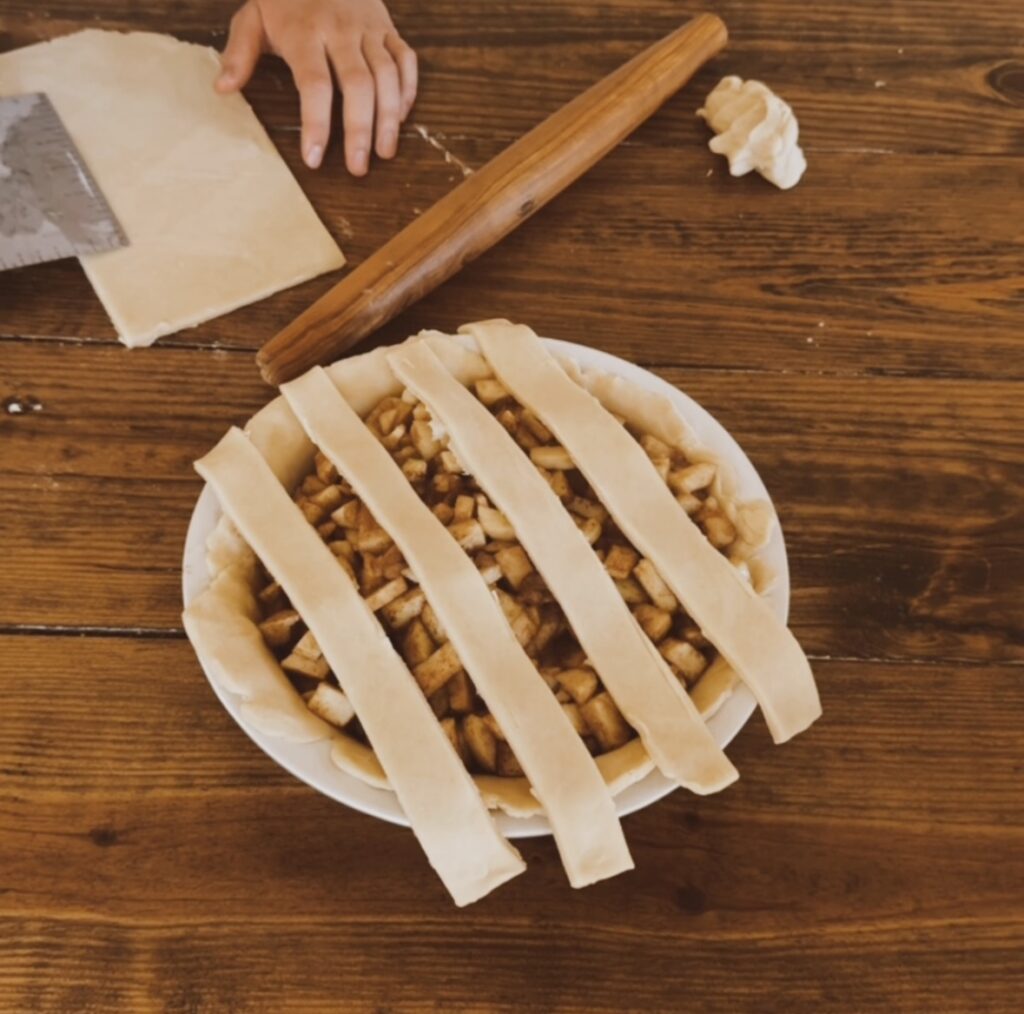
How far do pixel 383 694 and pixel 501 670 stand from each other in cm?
8

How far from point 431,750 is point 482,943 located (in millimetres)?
200

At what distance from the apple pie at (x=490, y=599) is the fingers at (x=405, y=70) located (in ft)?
1.58

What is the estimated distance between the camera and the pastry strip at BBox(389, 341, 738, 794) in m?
0.66

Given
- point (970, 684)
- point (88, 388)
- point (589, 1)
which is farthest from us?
point (589, 1)

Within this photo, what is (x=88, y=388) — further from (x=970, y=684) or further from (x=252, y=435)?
(x=970, y=684)

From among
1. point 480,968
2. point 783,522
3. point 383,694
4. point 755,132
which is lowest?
point 480,968

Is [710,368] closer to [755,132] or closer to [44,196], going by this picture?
[755,132]

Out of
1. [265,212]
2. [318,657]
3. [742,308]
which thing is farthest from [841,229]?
[318,657]

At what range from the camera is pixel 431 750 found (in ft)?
2.10

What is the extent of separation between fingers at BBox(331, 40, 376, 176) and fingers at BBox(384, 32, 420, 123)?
0.13 ft

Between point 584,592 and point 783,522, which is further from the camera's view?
point 783,522

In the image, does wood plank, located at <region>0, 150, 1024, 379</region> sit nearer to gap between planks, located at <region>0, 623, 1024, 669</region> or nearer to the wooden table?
the wooden table

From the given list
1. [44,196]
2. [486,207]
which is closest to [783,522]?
[486,207]

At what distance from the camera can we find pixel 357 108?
113 cm
